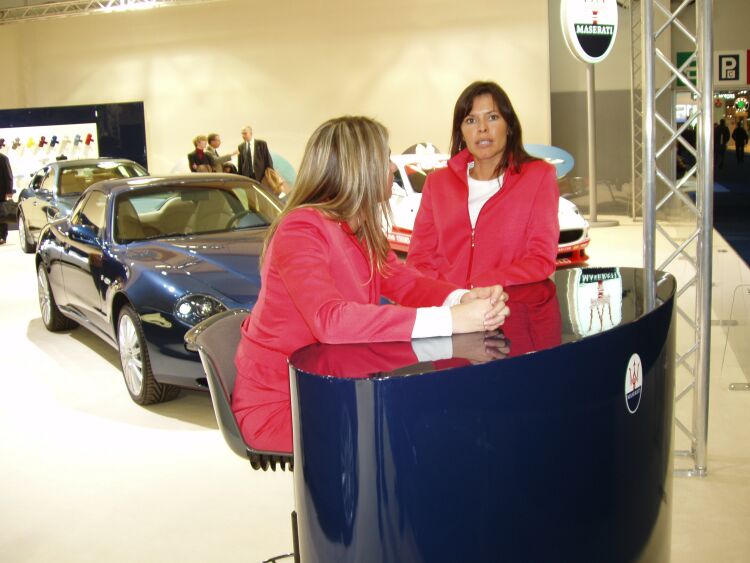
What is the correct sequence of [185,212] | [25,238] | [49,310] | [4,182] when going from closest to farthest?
1. [185,212]
2. [49,310]
3. [25,238]
4. [4,182]

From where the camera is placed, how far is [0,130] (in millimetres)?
16406

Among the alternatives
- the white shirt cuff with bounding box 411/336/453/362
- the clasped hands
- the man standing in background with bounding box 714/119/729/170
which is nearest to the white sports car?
the clasped hands

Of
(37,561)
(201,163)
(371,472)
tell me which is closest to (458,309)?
(371,472)

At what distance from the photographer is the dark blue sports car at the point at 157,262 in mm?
4699

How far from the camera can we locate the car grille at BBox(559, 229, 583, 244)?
867cm

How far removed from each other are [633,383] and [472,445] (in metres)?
0.56

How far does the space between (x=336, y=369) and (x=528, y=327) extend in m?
0.55

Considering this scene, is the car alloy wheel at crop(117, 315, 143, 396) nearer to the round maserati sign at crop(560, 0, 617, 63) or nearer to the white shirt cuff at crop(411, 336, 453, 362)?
the white shirt cuff at crop(411, 336, 453, 362)

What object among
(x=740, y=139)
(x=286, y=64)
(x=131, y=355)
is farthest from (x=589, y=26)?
(x=131, y=355)

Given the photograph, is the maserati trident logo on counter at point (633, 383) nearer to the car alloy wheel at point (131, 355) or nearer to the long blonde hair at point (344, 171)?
the long blonde hair at point (344, 171)

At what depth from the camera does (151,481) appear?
4113 millimetres

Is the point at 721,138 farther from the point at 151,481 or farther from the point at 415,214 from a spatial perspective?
the point at 151,481

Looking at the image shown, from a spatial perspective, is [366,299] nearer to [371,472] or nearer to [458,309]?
[458,309]

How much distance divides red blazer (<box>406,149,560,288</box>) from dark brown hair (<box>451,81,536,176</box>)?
4cm
